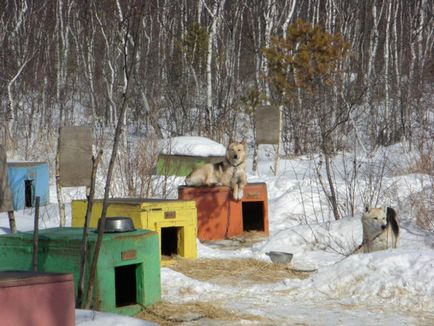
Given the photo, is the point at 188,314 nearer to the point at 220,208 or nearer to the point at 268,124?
the point at 220,208

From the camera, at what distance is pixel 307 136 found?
1738 cm

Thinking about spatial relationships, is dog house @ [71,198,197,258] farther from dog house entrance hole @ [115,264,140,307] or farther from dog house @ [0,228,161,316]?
dog house @ [0,228,161,316]

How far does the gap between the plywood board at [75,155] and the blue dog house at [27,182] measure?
311 centimetres

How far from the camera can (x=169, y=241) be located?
7.77 meters

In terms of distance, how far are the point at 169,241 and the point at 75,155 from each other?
133 centimetres

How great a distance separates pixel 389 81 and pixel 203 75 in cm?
574

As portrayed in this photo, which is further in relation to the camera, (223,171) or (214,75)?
(214,75)

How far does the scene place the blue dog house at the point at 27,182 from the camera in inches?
437

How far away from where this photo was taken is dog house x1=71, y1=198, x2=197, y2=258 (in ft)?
23.0

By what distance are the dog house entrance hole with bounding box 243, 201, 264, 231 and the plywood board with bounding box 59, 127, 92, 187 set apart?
2418 millimetres

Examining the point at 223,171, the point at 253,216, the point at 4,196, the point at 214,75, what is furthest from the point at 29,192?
the point at 214,75

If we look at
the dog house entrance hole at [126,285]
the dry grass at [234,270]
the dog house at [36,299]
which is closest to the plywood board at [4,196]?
the dog house entrance hole at [126,285]

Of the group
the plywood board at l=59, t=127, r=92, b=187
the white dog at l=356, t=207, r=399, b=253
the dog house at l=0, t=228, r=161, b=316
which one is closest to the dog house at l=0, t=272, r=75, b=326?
the dog house at l=0, t=228, r=161, b=316

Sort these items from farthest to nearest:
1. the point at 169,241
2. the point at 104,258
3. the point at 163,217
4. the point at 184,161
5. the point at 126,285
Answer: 1. the point at 184,161
2. the point at 169,241
3. the point at 163,217
4. the point at 126,285
5. the point at 104,258
